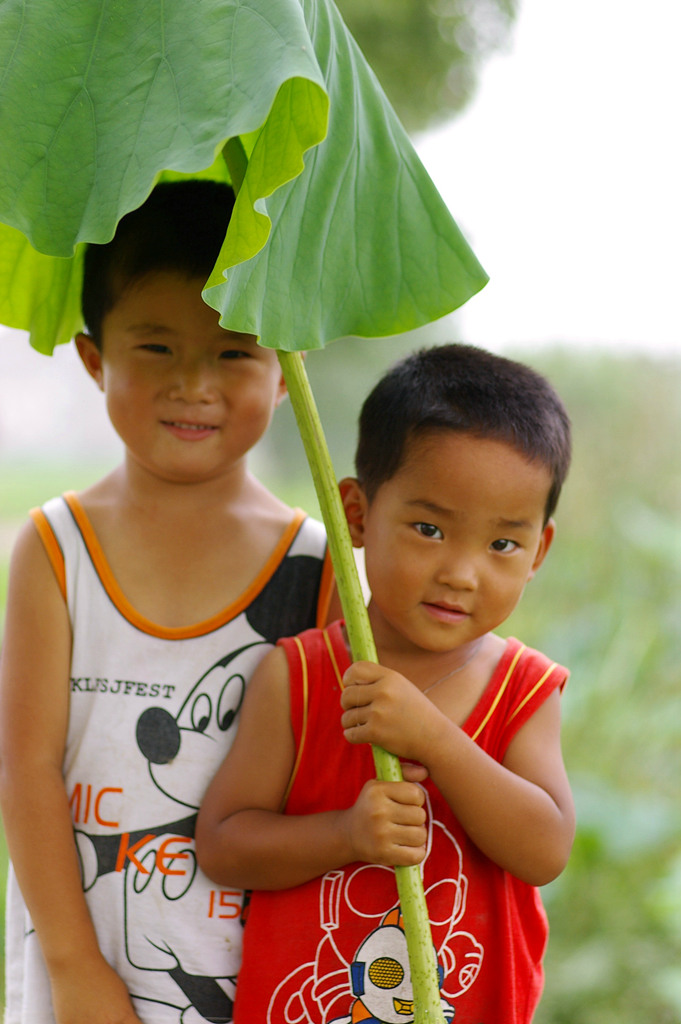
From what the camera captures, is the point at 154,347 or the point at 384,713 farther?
the point at 154,347

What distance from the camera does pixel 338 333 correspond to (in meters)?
0.92

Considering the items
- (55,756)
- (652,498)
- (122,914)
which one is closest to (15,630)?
(55,756)

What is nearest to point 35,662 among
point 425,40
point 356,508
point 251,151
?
point 356,508

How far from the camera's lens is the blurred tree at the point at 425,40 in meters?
2.57

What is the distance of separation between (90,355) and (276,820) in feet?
1.84

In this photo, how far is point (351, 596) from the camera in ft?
2.80

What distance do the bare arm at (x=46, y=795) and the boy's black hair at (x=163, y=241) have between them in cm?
30

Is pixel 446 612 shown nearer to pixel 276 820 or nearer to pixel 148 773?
pixel 276 820

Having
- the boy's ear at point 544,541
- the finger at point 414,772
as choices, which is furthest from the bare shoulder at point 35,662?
the boy's ear at point 544,541

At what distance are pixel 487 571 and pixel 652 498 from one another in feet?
10.2

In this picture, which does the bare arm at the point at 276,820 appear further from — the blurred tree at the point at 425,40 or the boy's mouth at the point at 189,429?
the blurred tree at the point at 425,40

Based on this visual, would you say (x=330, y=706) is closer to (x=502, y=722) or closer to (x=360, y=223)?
(x=502, y=722)

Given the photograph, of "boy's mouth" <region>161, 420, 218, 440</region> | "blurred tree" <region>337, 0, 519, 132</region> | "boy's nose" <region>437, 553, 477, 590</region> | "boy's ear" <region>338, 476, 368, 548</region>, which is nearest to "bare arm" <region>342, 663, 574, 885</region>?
"boy's nose" <region>437, 553, 477, 590</region>

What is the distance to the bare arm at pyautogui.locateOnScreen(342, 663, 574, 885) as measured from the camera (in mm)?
871
